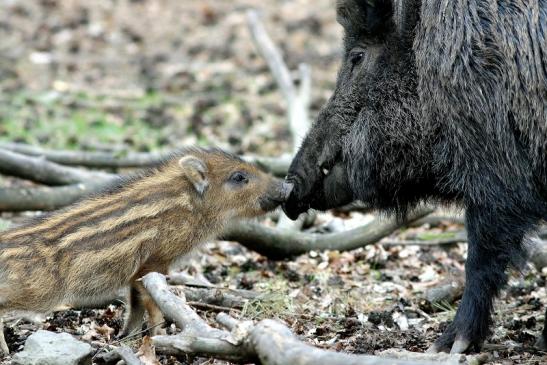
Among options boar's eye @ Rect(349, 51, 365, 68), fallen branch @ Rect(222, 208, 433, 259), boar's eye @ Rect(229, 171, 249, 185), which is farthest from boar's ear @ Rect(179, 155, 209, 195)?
boar's eye @ Rect(349, 51, 365, 68)

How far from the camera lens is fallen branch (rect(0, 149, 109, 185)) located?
8.20 m

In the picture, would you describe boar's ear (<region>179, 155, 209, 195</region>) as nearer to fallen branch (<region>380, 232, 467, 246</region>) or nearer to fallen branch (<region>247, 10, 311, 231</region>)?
fallen branch (<region>380, 232, 467, 246</region>)

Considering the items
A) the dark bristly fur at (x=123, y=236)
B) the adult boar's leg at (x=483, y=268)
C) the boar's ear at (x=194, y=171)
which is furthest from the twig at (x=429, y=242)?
the adult boar's leg at (x=483, y=268)

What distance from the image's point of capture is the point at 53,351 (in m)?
5.07

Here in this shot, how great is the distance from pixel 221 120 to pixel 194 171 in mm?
5483

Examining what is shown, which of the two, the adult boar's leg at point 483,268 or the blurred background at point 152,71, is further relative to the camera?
the blurred background at point 152,71

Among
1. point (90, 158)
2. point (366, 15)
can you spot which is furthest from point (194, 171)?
point (90, 158)

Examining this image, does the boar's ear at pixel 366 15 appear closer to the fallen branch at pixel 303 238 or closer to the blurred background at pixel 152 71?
the fallen branch at pixel 303 238

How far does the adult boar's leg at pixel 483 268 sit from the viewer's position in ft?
17.8

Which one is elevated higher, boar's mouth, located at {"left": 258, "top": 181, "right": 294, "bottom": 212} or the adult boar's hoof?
boar's mouth, located at {"left": 258, "top": 181, "right": 294, "bottom": 212}

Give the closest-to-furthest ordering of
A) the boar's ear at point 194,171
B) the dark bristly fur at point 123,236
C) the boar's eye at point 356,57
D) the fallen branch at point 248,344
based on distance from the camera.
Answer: the fallen branch at point 248,344, the dark bristly fur at point 123,236, the boar's eye at point 356,57, the boar's ear at point 194,171

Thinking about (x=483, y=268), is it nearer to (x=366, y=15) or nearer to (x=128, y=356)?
(x=366, y=15)

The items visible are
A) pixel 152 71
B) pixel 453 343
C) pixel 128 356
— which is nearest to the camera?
pixel 128 356

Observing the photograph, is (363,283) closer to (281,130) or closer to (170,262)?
(170,262)
